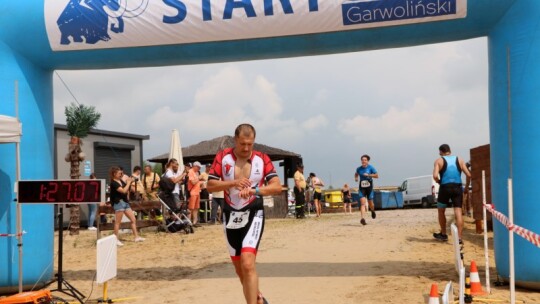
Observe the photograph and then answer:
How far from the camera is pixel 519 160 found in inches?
245

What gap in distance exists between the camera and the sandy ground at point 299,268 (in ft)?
21.2

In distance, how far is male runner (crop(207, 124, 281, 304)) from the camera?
5.03 m

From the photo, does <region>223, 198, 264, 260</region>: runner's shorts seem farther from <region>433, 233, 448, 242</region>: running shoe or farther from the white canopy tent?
<region>433, 233, 448, 242</region>: running shoe

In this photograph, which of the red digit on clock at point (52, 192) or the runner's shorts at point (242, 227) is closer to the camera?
the runner's shorts at point (242, 227)

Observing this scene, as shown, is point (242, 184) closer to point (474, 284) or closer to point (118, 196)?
point (474, 284)

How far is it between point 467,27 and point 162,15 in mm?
3826

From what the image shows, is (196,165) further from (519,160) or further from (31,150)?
(519,160)

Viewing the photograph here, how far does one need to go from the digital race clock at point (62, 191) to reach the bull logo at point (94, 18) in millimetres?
2062

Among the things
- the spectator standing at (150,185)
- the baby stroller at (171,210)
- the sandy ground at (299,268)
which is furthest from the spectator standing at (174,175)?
the spectator standing at (150,185)

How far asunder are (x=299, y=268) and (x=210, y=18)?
3784 mm

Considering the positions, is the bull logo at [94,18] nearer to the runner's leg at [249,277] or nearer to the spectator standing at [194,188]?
the runner's leg at [249,277]

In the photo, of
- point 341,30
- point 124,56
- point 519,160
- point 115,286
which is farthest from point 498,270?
point 124,56

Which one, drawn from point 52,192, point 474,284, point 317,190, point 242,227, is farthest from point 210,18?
point 317,190

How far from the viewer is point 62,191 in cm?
637
